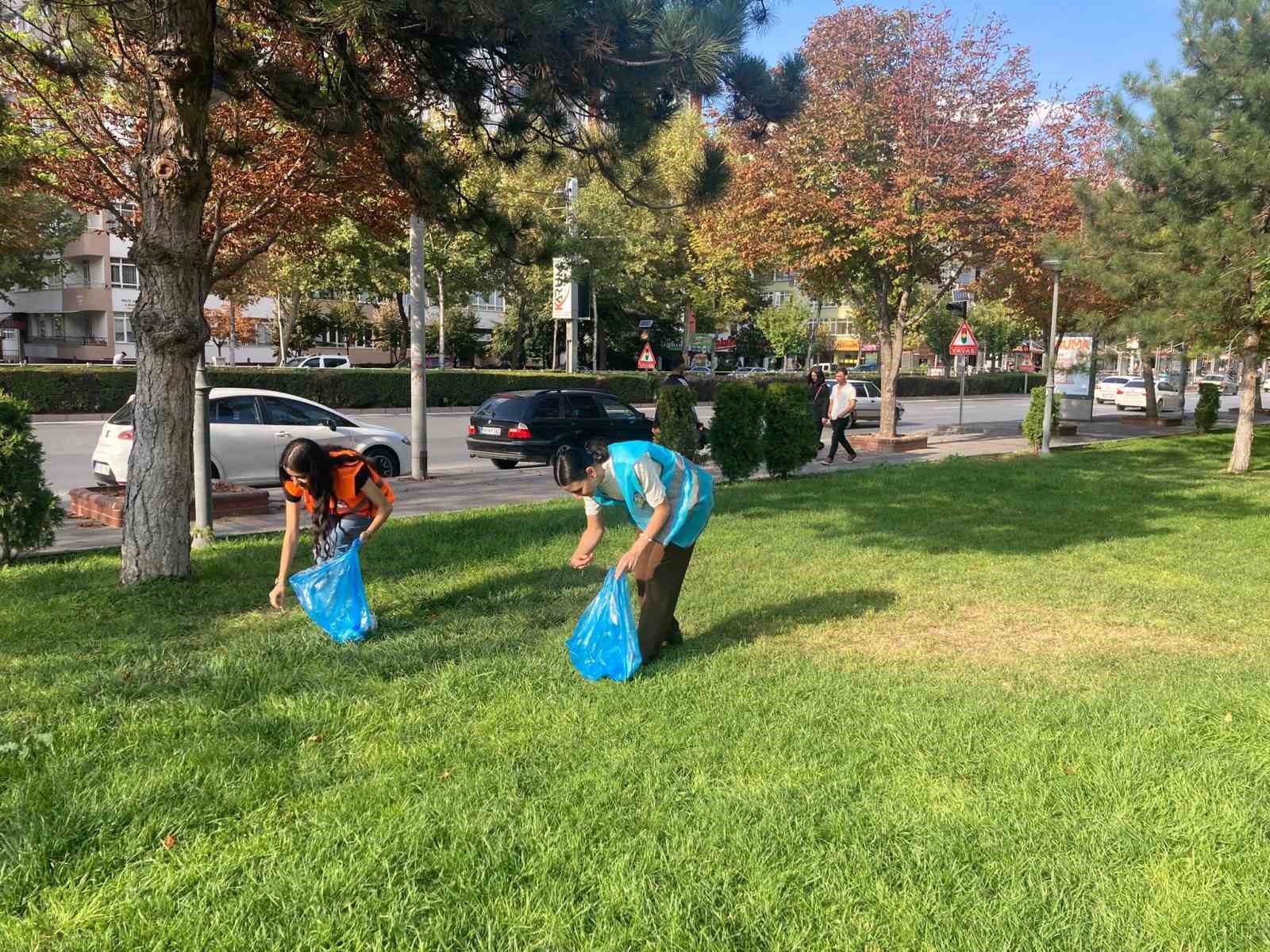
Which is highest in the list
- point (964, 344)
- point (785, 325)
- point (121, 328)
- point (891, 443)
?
point (785, 325)

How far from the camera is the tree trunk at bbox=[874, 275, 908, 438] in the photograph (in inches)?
782

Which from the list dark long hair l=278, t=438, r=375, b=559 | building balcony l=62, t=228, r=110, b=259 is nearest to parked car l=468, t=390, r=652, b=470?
dark long hair l=278, t=438, r=375, b=559

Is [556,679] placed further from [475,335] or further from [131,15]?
[475,335]

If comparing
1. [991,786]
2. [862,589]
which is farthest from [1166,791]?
[862,589]

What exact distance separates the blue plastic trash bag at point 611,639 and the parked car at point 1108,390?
3987cm

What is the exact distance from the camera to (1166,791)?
11.0ft

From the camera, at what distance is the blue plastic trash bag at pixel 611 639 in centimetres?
450

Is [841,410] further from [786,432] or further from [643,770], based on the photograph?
[643,770]

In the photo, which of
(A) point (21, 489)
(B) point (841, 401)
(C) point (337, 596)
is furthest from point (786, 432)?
(A) point (21, 489)

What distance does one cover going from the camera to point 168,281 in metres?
6.13

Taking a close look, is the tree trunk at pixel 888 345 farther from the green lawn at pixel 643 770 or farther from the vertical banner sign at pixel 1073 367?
the green lawn at pixel 643 770

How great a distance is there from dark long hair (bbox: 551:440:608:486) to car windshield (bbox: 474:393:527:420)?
10697mm

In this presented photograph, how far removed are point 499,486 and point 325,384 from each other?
16321 millimetres

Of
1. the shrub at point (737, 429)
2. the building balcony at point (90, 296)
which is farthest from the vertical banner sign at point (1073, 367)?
the building balcony at point (90, 296)
